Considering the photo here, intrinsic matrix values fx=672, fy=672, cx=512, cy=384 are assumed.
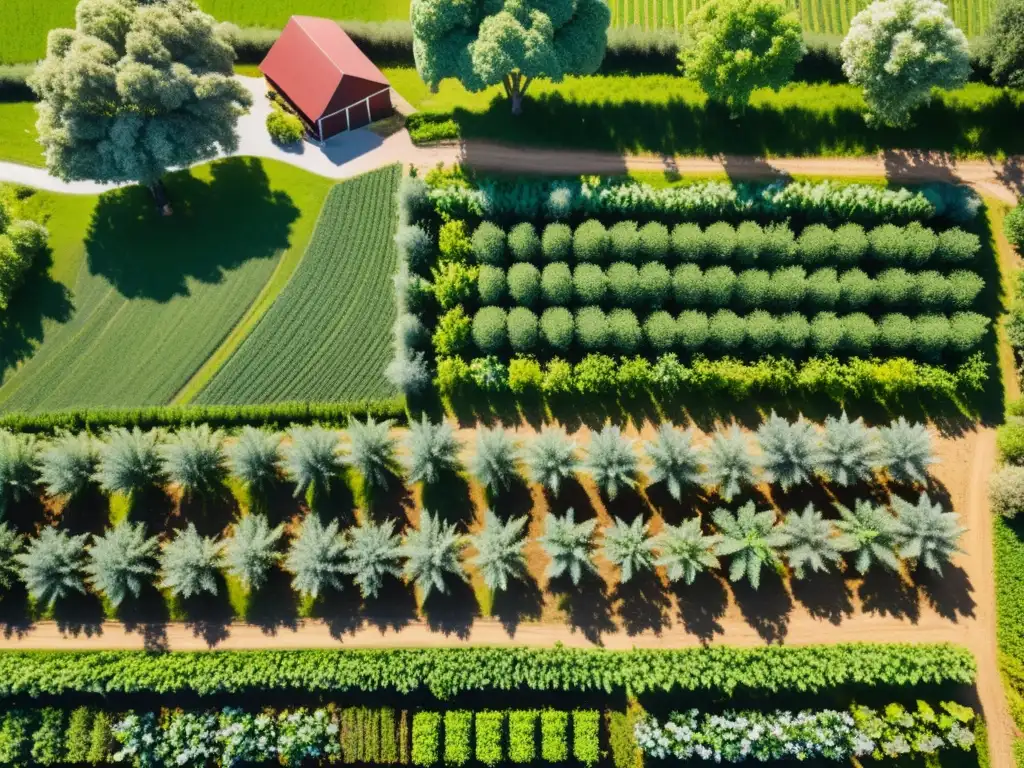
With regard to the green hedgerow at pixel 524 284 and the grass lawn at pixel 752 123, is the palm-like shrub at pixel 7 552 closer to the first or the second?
the green hedgerow at pixel 524 284

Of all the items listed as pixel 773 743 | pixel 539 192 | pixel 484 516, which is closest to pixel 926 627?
pixel 773 743

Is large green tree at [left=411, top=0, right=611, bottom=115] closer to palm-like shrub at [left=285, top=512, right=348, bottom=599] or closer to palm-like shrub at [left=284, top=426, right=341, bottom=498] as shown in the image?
palm-like shrub at [left=284, top=426, right=341, bottom=498]

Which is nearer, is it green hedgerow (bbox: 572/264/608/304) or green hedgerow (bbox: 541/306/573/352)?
green hedgerow (bbox: 541/306/573/352)

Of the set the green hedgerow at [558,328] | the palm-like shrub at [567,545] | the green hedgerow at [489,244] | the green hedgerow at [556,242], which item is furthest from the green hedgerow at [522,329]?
the palm-like shrub at [567,545]

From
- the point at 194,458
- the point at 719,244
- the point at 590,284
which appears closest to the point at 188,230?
the point at 194,458

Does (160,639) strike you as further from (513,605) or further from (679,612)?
(679,612)

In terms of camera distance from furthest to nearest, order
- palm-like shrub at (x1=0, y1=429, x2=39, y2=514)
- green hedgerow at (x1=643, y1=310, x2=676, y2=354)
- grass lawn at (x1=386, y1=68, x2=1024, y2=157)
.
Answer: grass lawn at (x1=386, y1=68, x2=1024, y2=157), green hedgerow at (x1=643, y1=310, x2=676, y2=354), palm-like shrub at (x1=0, y1=429, x2=39, y2=514)

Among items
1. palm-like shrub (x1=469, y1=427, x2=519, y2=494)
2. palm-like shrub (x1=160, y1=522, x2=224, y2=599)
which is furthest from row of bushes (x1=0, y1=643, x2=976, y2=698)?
palm-like shrub (x1=469, y1=427, x2=519, y2=494)
